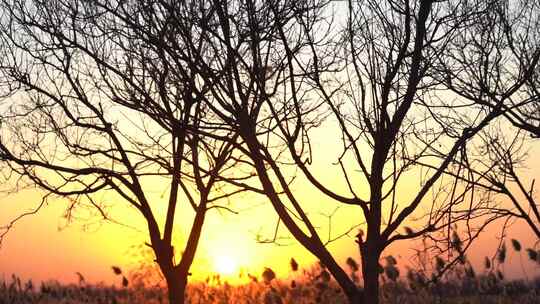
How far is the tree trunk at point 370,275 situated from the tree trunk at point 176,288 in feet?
21.3

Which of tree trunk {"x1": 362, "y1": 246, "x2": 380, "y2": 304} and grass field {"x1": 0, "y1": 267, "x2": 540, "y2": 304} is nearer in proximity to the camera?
tree trunk {"x1": 362, "y1": 246, "x2": 380, "y2": 304}

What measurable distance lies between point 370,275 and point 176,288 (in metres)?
6.63

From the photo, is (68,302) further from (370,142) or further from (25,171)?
(370,142)

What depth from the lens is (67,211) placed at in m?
14.9

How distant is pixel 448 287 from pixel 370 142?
7.27m

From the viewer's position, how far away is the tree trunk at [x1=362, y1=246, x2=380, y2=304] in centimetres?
793

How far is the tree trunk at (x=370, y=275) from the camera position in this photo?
7.93 m

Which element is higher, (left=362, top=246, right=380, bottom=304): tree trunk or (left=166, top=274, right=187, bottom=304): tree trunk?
(left=166, top=274, right=187, bottom=304): tree trunk

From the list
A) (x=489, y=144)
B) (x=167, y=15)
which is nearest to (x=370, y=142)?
(x=167, y=15)

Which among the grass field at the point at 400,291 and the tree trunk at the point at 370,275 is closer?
the tree trunk at the point at 370,275

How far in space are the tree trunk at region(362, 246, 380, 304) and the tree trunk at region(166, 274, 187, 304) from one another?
649 cm

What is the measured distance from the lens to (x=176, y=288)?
13.9m

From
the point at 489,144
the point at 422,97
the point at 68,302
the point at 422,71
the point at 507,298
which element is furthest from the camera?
the point at 68,302

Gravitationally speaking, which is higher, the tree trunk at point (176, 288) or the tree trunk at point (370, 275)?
the tree trunk at point (176, 288)
